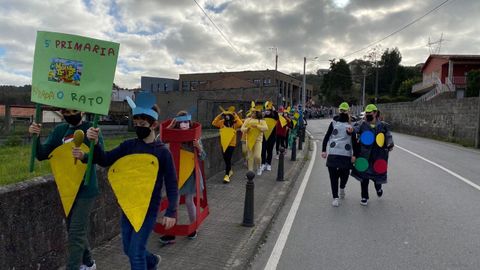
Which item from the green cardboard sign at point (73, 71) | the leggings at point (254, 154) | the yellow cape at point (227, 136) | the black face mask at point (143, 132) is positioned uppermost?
the green cardboard sign at point (73, 71)

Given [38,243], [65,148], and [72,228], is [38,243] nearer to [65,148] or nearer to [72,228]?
[72,228]

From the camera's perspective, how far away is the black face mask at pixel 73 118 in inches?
147

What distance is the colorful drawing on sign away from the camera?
3.33 meters

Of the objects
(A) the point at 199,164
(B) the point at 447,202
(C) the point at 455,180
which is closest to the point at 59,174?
(A) the point at 199,164

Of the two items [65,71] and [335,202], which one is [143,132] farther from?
[335,202]

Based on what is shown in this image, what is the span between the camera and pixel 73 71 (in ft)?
11.1

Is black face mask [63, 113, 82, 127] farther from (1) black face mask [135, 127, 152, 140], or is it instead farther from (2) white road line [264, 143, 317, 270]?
(2) white road line [264, 143, 317, 270]

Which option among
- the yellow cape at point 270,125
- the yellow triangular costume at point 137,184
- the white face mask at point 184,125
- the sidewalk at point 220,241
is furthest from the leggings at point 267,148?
the yellow triangular costume at point 137,184

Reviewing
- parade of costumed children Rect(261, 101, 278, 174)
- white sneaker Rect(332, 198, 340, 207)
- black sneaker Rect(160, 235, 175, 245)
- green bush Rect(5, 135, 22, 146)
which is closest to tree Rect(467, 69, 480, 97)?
parade of costumed children Rect(261, 101, 278, 174)

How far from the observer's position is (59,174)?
147 inches

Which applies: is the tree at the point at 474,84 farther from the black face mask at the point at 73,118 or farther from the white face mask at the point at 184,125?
the black face mask at the point at 73,118

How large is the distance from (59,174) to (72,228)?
513mm

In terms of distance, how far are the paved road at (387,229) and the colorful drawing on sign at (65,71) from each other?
2.92 m

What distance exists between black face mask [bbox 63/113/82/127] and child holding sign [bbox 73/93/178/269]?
17.6 inches
